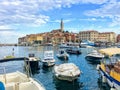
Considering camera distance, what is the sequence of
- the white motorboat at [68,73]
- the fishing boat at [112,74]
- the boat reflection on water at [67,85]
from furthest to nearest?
1. the white motorboat at [68,73]
2. the boat reflection on water at [67,85]
3. the fishing boat at [112,74]

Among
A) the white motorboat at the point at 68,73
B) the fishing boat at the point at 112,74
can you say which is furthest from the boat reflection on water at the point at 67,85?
the fishing boat at the point at 112,74

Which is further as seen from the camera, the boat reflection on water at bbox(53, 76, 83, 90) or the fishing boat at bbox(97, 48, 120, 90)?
the boat reflection on water at bbox(53, 76, 83, 90)

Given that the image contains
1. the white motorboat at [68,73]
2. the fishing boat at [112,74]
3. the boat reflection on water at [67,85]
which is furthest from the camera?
the white motorboat at [68,73]

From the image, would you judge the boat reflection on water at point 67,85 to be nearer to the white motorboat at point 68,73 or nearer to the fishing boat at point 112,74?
the white motorboat at point 68,73

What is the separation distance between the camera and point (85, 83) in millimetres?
27328

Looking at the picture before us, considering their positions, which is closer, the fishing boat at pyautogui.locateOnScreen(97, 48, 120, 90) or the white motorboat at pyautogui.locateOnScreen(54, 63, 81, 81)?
the fishing boat at pyautogui.locateOnScreen(97, 48, 120, 90)

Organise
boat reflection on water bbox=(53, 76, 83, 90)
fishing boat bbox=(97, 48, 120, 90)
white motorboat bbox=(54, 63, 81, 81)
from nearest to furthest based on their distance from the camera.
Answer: fishing boat bbox=(97, 48, 120, 90)
boat reflection on water bbox=(53, 76, 83, 90)
white motorboat bbox=(54, 63, 81, 81)

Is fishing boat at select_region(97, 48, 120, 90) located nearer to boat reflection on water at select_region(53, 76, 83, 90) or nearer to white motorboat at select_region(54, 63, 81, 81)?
boat reflection on water at select_region(53, 76, 83, 90)

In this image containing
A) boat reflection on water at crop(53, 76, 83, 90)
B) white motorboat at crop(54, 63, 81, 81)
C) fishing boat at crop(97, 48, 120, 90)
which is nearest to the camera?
fishing boat at crop(97, 48, 120, 90)

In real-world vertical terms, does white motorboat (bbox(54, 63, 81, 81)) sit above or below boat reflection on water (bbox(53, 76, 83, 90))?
above

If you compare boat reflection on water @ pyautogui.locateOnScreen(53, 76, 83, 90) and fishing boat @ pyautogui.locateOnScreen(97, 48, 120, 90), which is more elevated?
fishing boat @ pyautogui.locateOnScreen(97, 48, 120, 90)

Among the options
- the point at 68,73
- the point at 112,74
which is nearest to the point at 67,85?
the point at 68,73

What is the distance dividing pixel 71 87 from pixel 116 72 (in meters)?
5.61

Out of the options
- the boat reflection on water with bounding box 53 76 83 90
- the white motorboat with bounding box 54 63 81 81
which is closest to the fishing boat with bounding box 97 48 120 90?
the boat reflection on water with bounding box 53 76 83 90
